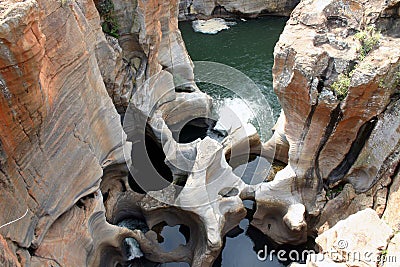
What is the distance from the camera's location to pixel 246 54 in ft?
69.5

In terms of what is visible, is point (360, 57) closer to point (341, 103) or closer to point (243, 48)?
point (341, 103)

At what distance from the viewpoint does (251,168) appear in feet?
45.5

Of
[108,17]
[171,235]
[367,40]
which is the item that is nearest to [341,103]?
[367,40]

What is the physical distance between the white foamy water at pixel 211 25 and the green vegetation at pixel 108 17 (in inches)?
471

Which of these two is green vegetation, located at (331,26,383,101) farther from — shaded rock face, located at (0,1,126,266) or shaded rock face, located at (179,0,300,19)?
shaded rock face, located at (179,0,300,19)

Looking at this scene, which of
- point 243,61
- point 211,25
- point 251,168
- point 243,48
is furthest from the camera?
point 211,25

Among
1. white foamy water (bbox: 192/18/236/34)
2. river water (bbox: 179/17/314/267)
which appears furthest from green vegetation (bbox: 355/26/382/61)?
white foamy water (bbox: 192/18/236/34)

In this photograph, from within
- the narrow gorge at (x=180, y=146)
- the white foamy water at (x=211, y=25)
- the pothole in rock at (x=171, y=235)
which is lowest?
the pothole in rock at (x=171, y=235)

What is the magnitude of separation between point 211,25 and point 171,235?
16369 millimetres

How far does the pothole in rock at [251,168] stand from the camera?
13109mm

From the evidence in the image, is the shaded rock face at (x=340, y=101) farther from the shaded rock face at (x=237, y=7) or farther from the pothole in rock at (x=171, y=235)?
the shaded rock face at (x=237, y=7)

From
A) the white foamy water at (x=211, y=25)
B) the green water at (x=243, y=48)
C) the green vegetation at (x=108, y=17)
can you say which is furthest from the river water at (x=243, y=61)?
the green vegetation at (x=108, y=17)

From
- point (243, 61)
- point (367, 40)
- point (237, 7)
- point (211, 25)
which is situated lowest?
point (243, 61)

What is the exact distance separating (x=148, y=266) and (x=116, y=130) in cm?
390
